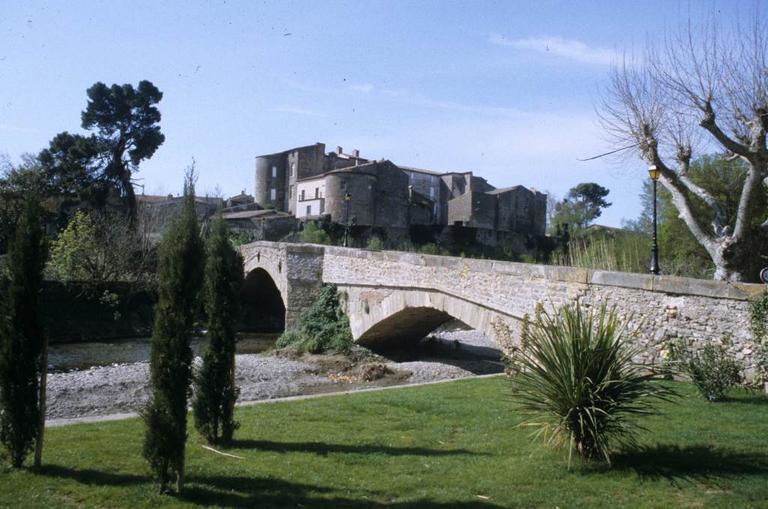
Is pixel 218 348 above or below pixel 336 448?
above

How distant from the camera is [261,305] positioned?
113 ft

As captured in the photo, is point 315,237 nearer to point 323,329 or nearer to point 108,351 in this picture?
point 108,351

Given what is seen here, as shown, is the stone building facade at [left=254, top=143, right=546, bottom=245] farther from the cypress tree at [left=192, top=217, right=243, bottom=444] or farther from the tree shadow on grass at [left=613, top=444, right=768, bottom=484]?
the tree shadow on grass at [left=613, top=444, right=768, bottom=484]

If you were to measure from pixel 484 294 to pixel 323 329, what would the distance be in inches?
323

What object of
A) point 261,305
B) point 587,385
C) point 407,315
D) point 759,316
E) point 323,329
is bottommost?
point 323,329

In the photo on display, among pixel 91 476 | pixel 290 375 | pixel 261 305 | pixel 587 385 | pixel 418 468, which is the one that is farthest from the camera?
pixel 261 305

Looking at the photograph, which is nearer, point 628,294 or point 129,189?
point 628,294

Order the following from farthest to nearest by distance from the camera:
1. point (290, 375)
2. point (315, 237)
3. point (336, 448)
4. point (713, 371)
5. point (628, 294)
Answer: point (315, 237) < point (290, 375) < point (628, 294) < point (713, 371) < point (336, 448)

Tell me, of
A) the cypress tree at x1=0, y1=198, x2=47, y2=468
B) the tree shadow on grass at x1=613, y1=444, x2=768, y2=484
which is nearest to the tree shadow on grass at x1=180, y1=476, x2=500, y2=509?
the tree shadow on grass at x1=613, y1=444, x2=768, y2=484

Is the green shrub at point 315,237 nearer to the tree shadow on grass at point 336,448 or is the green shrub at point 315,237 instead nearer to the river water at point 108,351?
the river water at point 108,351

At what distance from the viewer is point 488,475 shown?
255 inches

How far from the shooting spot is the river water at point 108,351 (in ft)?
66.6

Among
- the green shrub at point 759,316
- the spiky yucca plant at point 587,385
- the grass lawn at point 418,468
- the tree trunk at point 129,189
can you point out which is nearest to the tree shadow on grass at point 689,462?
the grass lawn at point 418,468

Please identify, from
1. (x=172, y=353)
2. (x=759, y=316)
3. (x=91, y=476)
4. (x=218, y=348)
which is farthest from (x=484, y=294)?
(x=91, y=476)
